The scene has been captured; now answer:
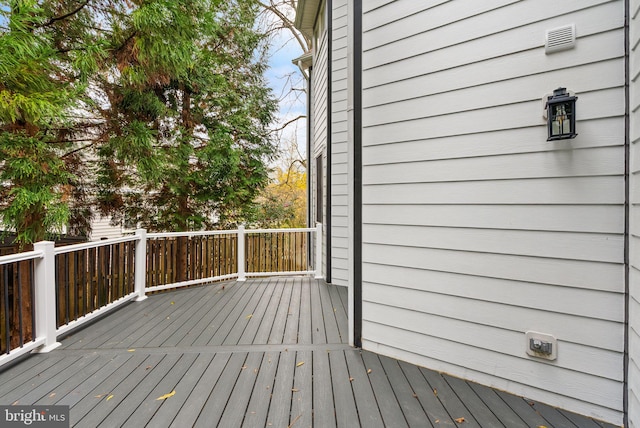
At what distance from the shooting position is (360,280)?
8.87 ft

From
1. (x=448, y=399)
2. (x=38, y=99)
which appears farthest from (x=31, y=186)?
(x=448, y=399)

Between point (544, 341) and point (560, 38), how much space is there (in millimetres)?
1781

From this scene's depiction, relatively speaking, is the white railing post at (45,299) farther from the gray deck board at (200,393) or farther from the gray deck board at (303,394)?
the gray deck board at (303,394)

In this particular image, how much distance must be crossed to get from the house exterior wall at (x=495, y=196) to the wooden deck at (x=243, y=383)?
0.28 metres

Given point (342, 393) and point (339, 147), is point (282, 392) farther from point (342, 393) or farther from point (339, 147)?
point (339, 147)

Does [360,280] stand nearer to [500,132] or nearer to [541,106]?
[500,132]

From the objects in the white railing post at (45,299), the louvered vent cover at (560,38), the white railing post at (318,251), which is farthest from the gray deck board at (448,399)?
the white railing post at (45,299)

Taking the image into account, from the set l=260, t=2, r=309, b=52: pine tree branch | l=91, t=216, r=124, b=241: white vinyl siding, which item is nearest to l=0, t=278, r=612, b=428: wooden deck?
l=91, t=216, r=124, b=241: white vinyl siding

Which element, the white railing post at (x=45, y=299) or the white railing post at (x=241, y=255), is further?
the white railing post at (x=241, y=255)

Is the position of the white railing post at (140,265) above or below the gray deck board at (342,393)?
above

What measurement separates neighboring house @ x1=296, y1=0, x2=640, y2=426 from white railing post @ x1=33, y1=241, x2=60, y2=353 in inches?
98.6

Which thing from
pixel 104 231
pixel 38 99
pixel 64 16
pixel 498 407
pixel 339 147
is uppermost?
pixel 64 16

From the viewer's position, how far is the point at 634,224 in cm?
163

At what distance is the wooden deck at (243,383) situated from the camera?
1.78 m
